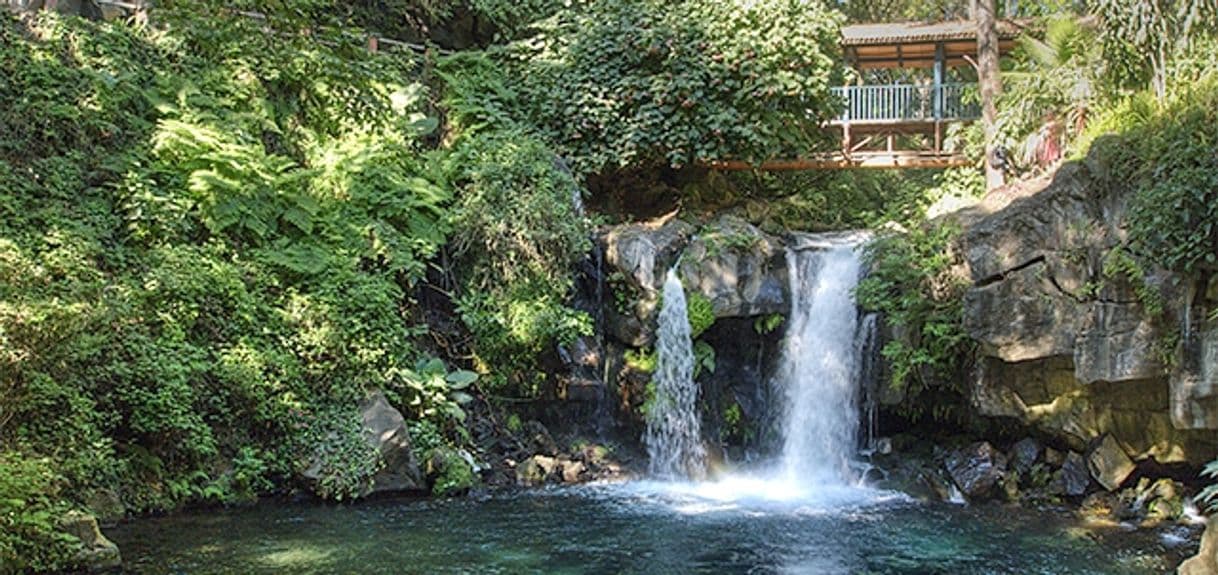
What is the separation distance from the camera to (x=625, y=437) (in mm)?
13383

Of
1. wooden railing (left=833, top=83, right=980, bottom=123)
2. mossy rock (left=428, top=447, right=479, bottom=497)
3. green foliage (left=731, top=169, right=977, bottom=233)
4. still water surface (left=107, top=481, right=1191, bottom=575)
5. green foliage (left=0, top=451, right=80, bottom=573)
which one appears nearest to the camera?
green foliage (left=0, top=451, right=80, bottom=573)

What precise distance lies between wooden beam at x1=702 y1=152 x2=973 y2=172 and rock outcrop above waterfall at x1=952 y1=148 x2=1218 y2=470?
504 centimetres

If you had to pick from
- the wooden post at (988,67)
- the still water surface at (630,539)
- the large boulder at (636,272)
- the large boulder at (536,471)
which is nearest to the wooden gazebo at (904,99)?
the wooden post at (988,67)

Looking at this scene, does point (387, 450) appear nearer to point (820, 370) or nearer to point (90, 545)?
point (90, 545)

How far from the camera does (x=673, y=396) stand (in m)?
13.1

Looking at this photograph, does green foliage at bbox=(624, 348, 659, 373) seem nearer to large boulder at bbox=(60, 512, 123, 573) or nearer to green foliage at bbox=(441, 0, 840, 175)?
green foliage at bbox=(441, 0, 840, 175)

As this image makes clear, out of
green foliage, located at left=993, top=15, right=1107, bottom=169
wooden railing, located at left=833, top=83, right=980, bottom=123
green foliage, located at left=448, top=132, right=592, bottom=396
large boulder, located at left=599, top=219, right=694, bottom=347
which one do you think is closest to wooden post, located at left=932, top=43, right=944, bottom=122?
wooden railing, located at left=833, top=83, right=980, bottom=123

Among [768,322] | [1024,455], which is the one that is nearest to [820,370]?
[768,322]

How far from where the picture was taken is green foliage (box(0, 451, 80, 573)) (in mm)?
6566

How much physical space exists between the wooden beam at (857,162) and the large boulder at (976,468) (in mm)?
6370

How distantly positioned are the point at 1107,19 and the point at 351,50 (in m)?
10.1

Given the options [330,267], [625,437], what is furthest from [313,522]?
[625,437]

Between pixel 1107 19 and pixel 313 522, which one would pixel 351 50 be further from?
pixel 1107 19

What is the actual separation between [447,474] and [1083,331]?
7424 millimetres
